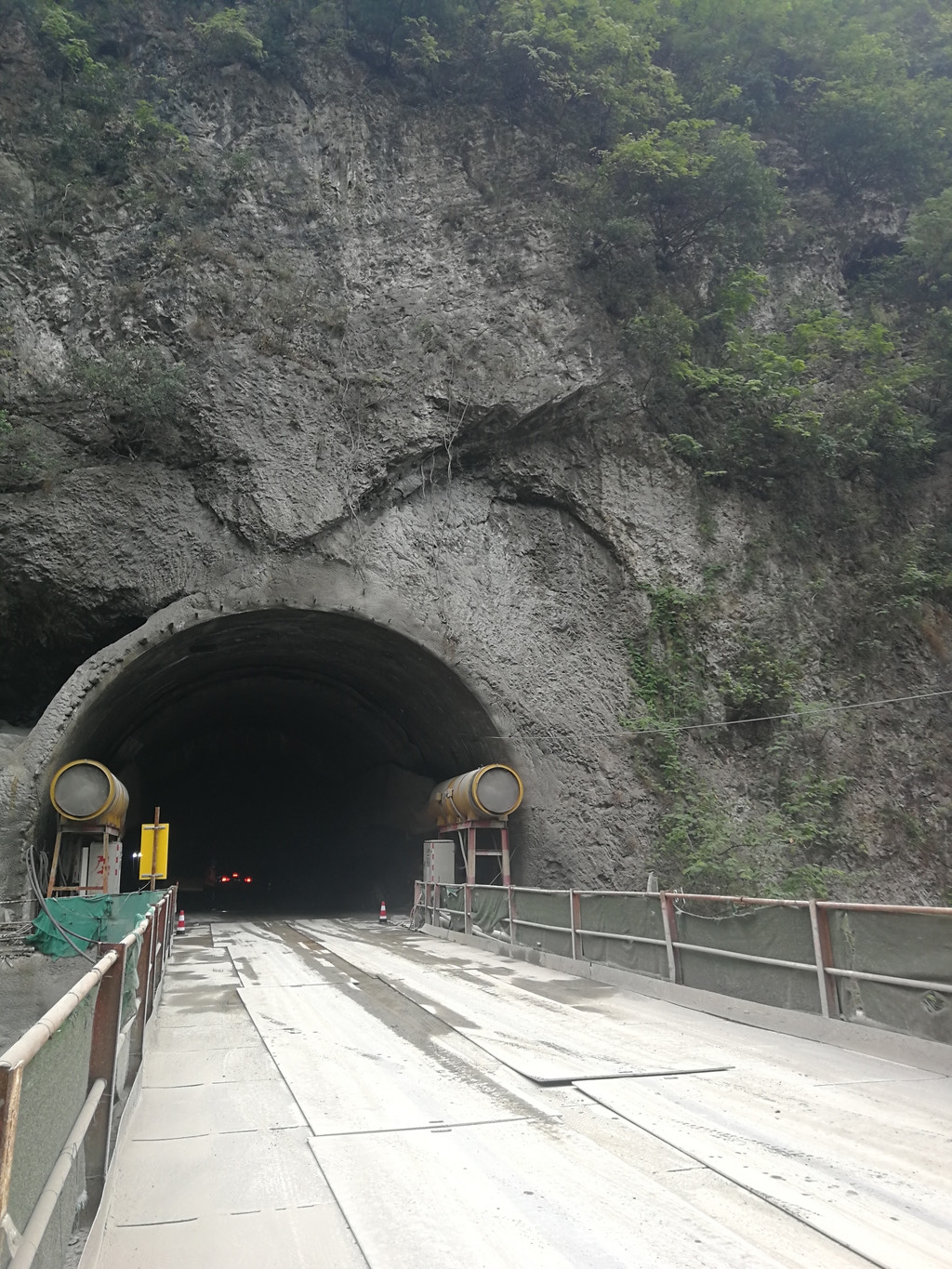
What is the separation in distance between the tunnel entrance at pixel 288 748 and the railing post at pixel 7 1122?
15.0 m

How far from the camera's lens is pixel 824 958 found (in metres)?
7.77

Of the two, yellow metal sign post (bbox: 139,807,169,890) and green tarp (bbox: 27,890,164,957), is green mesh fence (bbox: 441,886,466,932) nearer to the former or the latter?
yellow metal sign post (bbox: 139,807,169,890)

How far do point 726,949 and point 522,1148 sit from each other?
16.4ft

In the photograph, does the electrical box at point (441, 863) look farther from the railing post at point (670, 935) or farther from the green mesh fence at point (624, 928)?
the railing post at point (670, 935)

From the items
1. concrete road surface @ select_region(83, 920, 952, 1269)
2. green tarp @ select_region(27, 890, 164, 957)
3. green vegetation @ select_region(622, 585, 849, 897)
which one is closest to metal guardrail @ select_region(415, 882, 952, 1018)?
concrete road surface @ select_region(83, 920, 952, 1269)

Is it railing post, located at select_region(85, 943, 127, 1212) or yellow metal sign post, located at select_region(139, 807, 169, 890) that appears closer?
railing post, located at select_region(85, 943, 127, 1212)

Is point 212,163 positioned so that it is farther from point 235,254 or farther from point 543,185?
point 543,185

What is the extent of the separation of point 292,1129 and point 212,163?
2119cm

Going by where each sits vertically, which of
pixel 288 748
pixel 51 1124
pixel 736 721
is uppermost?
pixel 288 748

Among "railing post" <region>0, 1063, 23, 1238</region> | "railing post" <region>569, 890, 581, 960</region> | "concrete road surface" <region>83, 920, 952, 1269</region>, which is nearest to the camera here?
"railing post" <region>0, 1063, 23, 1238</region>

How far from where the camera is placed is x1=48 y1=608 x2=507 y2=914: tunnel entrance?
731 inches

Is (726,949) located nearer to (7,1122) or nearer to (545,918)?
(545,918)

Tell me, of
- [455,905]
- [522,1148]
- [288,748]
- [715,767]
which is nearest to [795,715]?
[715,767]

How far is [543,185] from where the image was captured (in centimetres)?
2188
